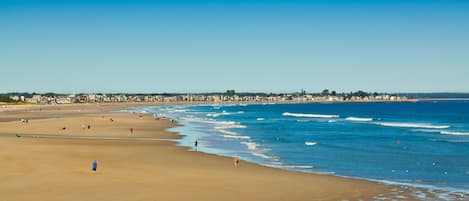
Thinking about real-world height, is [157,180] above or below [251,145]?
above

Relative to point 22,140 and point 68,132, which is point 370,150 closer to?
point 22,140

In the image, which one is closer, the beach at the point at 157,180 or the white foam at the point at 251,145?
the beach at the point at 157,180

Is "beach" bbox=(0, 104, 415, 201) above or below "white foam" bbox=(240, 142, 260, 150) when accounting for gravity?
above

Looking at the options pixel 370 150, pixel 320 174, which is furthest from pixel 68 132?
pixel 320 174

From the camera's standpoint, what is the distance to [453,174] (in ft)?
113

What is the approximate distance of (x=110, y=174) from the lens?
3147cm

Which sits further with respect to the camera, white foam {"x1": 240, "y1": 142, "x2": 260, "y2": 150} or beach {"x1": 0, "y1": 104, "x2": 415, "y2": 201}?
white foam {"x1": 240, "y1": 142, "x2": 260, "y2": 150}

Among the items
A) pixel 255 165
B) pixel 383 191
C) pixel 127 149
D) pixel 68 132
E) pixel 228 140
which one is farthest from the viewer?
pixel 68 132

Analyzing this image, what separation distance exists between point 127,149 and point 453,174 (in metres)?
24.6

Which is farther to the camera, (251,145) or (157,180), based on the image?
(251,145)

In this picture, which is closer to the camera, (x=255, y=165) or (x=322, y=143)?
(x=255, y=165)

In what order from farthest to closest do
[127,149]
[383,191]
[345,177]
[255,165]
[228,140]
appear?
[228,140] → [127,149] → [255,165] → [345,177] → [383,191]

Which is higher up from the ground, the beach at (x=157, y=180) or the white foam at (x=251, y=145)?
the beach at (x=157, y=180)

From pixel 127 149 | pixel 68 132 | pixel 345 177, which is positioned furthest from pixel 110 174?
pixel 68 132
